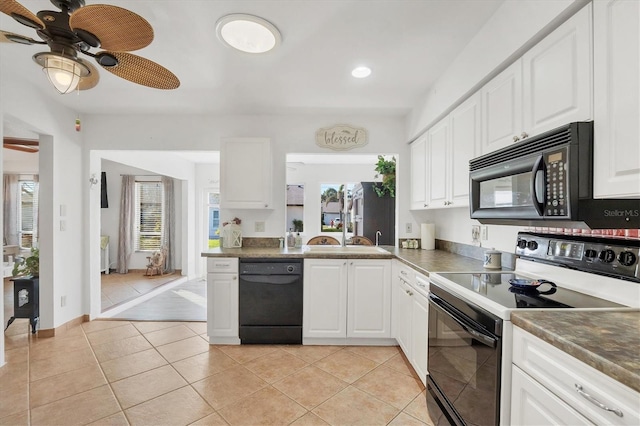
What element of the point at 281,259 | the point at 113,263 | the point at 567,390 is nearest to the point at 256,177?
the point at 281,259

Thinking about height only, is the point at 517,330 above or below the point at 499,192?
below

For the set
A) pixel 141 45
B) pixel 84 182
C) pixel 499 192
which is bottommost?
pixel 499 192

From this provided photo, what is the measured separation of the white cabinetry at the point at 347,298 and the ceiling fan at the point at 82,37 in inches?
79.4

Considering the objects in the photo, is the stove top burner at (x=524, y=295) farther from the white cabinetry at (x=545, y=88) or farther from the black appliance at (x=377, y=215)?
the black appliance at (x=377, y=215)

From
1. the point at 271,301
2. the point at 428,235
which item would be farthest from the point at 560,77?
the point at 271,301

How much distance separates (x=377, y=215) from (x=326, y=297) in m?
2.23

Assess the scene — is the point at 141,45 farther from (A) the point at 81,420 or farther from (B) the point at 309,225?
(B) the point at 309,225

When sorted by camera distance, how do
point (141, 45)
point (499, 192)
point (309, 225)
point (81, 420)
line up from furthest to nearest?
point (309, 225)
point (81, 420)
point (499, 192)
point (141, 45)

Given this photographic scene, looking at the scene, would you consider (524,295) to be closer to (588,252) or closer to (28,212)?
(588,252)

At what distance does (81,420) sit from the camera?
182 cm

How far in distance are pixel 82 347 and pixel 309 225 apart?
422cm

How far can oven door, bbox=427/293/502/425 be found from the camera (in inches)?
48.4

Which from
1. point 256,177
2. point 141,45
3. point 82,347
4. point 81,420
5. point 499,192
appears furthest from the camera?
point 256,177

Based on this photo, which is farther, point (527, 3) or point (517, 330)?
point (527, 3)
